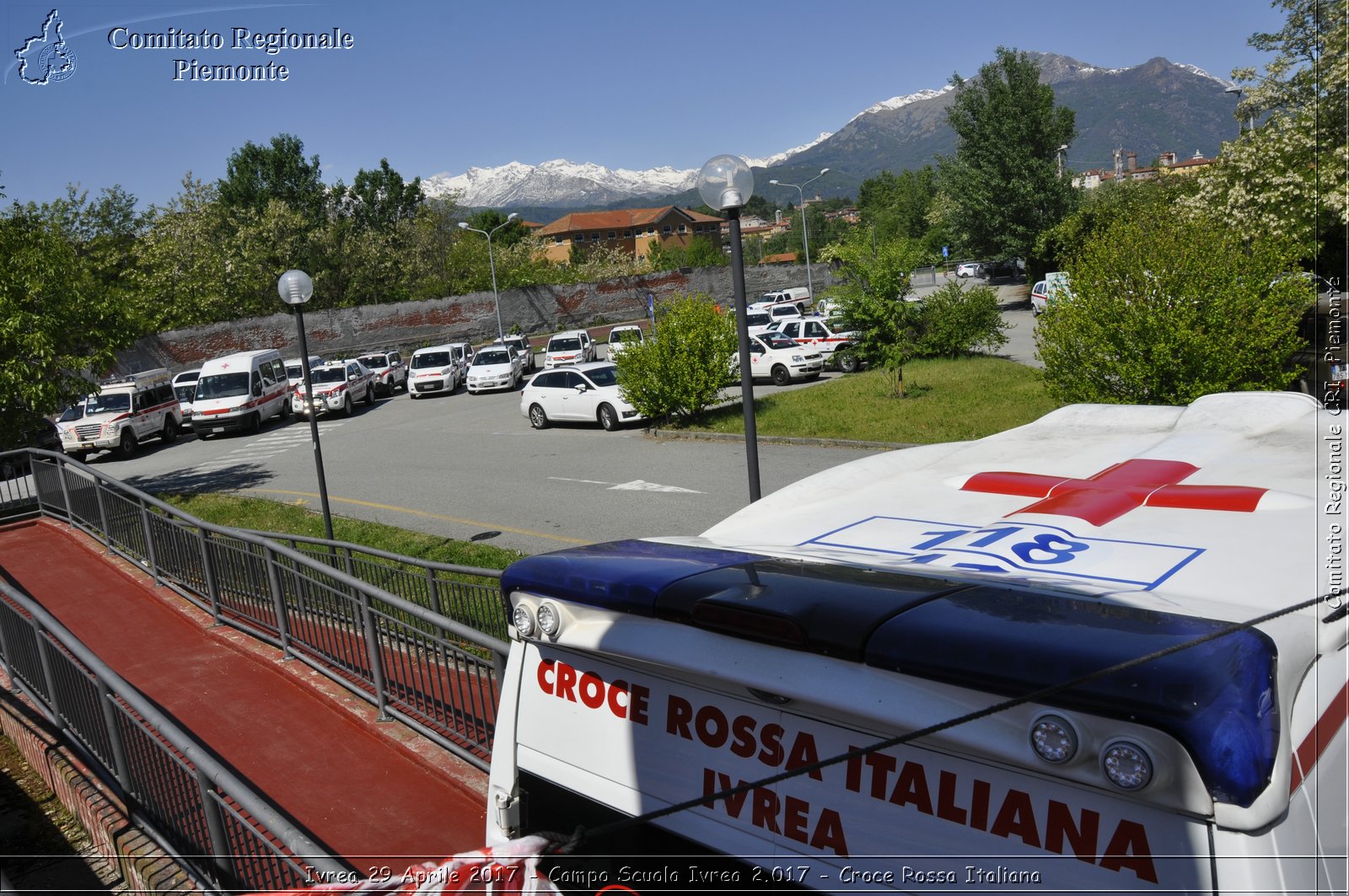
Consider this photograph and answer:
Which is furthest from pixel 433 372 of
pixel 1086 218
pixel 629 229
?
pixel 629 229

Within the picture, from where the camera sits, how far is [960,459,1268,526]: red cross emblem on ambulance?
3.18 metres

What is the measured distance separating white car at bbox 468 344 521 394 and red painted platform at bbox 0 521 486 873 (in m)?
23.1

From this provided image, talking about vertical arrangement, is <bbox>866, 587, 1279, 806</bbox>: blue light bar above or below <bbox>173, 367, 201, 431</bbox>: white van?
→ above

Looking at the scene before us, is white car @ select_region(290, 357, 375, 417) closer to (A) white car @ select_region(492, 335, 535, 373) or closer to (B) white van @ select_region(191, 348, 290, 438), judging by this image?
(B) white van @ select_region(191, 348, 290, 438)

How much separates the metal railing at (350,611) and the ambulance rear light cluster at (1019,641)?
6.91 ft

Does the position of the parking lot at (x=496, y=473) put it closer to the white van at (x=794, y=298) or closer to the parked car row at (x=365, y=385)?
the parked car row at (x=365, y=385)

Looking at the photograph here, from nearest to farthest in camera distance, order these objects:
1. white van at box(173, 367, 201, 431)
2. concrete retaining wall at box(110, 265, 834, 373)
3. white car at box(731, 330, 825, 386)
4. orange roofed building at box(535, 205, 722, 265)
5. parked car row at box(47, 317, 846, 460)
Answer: parked car row at box(47, 317, 846, 460) → white car at box(731, 330, 825, 386) → white van at box(173, 367, 201, 431) → concrete retaining wall at box(110, 265, 834, 373) → orange roofed building at box(535, 205, 722, 265)

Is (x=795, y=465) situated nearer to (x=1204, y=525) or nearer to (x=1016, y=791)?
(x=1204, y=525)

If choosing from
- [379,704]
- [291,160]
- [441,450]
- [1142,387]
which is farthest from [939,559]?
[291,160]

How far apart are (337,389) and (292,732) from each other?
26.4 metres

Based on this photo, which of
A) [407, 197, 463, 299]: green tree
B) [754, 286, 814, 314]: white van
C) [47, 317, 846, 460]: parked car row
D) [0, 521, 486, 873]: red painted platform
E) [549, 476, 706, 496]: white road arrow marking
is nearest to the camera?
[0, 521, 486, 873]: red painted platform

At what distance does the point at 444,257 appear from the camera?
236ft

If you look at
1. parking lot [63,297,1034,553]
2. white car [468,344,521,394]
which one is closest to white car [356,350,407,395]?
white car [468,344,521,394]

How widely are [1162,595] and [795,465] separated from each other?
15018mm
